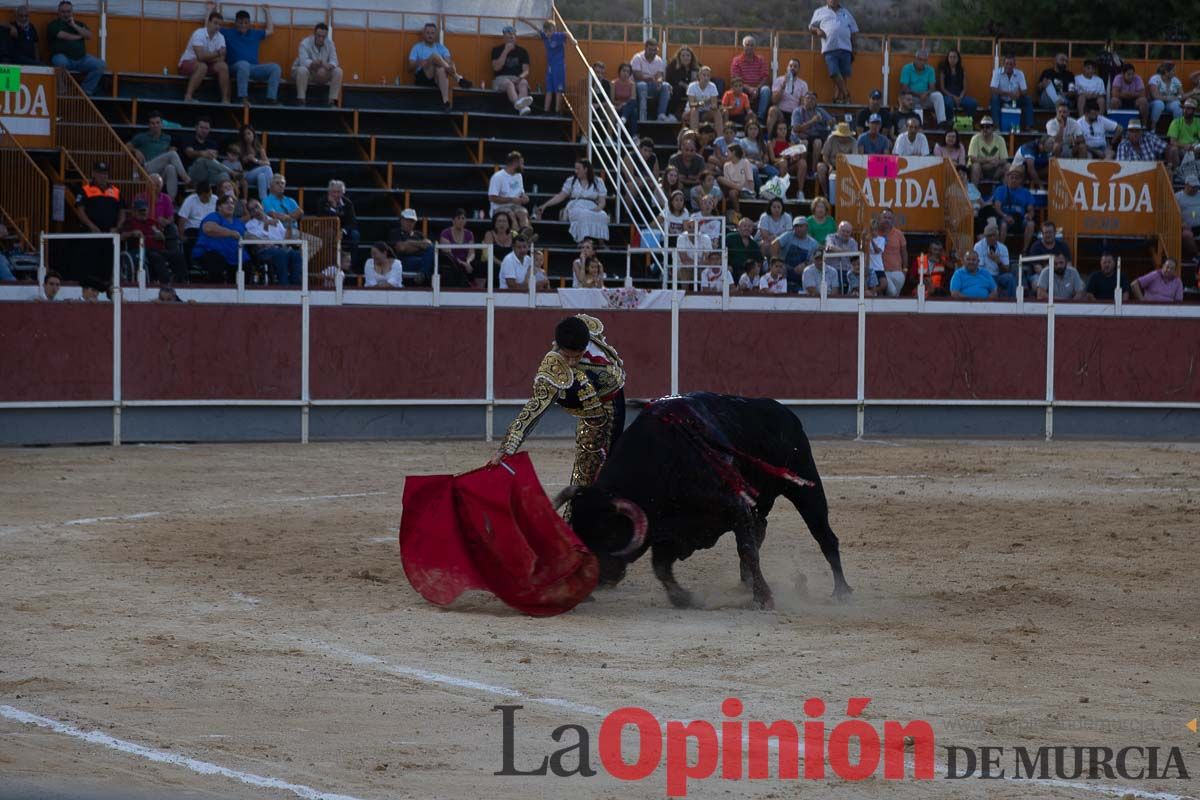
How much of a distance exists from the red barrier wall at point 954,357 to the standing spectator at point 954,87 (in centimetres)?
559

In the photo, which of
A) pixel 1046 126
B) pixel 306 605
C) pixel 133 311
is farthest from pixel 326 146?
pixel 306 605

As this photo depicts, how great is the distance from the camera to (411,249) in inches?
635

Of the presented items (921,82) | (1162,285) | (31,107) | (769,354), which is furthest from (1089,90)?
(31,107)

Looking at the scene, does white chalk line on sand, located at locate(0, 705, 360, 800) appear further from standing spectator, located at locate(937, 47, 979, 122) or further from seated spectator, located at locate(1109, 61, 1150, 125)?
seated spectator, located at locate(1109, 61, 1150, 125)

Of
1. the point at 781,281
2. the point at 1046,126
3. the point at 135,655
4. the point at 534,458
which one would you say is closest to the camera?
the point at 135,655

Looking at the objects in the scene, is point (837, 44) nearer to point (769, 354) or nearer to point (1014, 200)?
point (1014, 200)

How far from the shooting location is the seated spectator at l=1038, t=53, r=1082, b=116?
21922 millimetres

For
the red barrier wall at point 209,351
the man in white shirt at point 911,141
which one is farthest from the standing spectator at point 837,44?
the red barrier wall at point 209,351

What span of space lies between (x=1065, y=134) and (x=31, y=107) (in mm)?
11781

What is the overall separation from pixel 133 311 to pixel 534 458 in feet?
12.0

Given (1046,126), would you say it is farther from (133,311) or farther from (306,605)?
(306,605)

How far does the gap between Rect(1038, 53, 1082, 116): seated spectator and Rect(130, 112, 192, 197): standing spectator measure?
11193 mm

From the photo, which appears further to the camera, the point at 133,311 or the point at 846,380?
the point at 846,380

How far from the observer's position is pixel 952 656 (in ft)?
20.0
